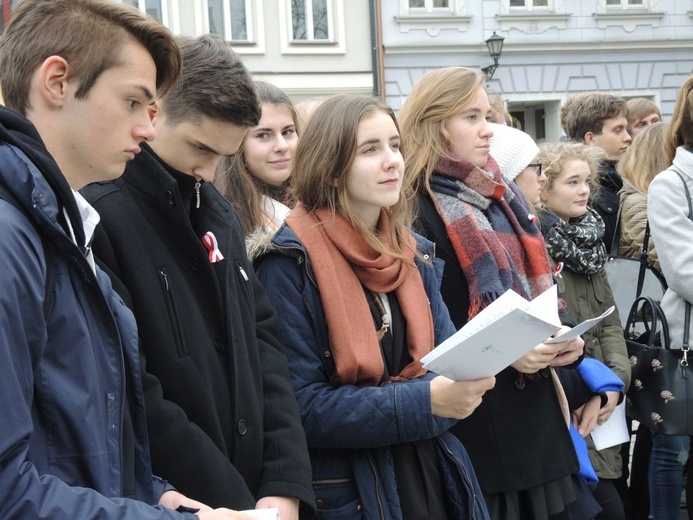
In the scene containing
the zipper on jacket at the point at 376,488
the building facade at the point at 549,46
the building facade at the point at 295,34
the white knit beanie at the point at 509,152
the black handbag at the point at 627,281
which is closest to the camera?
the zipper on jacket at the point at 376,488

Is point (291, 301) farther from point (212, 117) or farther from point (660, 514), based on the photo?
point (660, 514)

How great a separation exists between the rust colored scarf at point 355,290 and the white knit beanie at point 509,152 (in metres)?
0.98

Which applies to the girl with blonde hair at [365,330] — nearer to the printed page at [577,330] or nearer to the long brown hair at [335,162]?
the long brown hair at [335,162]

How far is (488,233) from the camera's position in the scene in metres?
2.96

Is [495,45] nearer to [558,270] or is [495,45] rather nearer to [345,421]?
[558,270]

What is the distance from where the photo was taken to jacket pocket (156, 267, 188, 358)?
1.97 m

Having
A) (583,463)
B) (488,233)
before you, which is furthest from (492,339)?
(583,463)

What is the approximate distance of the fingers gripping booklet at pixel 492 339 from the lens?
83.0 inches

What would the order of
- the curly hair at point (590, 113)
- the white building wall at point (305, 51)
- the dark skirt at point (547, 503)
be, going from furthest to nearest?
the white building wall at point (305, 51) → the curly hair at point (590, 113) → the dark skirt at point (547, 503)

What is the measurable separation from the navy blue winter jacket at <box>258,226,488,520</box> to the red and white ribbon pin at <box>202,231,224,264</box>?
391mm

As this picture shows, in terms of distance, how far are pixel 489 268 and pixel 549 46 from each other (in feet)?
49.2

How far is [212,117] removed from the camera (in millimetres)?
2102

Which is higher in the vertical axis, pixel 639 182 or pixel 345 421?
pixel 639 182

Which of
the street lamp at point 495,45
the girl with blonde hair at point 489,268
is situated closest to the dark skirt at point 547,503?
the girl with blonde hair at point 489,268
